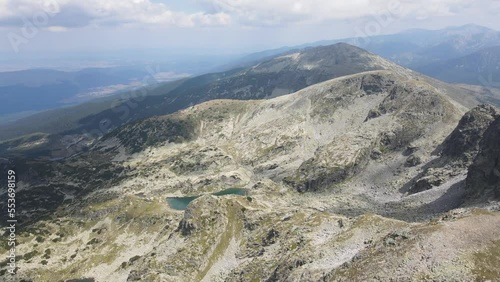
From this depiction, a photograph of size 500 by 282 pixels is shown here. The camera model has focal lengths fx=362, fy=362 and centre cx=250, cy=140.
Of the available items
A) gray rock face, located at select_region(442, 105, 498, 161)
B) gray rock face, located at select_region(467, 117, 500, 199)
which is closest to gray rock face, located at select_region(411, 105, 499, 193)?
gray rock face, located at select_region(442, 105, 498, 161)

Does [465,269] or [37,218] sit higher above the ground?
[465,269]

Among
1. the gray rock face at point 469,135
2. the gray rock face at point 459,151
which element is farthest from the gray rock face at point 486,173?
the gray rock face at point 469,135

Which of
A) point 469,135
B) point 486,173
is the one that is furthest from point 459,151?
point 486,173

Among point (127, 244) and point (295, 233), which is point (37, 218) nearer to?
point (127, 244)

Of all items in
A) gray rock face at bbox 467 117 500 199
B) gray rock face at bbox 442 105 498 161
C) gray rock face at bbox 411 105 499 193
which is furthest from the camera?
gray rock face at bbox 442 105 498 161

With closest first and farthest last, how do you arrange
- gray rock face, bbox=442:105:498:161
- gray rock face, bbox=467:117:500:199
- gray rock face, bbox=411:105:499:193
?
1. gray rock face, bbox=467:117:500:199
2. gray rock face, bbox=411:105:499:193
3. gray rock face, bbox=442:105:498:161

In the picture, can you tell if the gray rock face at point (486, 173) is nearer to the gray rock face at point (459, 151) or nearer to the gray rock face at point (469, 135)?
the gray rock face at point (459, 151)

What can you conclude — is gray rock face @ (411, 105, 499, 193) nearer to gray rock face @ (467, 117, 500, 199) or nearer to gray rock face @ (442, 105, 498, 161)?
gray rock face @ (442, 105, 498, 161)

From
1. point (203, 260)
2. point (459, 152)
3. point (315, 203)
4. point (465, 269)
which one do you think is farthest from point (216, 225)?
point (459, 152)

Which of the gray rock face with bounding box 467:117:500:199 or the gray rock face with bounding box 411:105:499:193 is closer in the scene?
the gray rock face with bounding box 467:117:500:199
